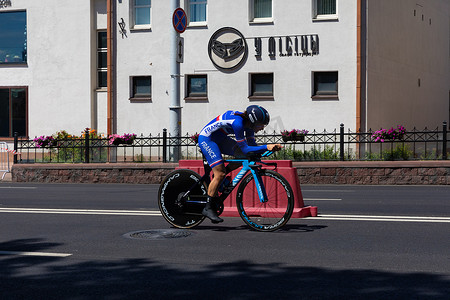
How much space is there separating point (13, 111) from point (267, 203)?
79.2 ft

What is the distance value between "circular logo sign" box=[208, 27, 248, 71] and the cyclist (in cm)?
1801

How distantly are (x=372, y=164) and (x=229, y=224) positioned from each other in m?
10.2

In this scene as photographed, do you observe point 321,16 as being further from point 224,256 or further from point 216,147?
point 224,256

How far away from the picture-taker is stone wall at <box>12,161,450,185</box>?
62.2 ft

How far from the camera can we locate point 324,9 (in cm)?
2631

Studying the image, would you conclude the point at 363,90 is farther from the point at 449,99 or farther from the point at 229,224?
the point at 229,224

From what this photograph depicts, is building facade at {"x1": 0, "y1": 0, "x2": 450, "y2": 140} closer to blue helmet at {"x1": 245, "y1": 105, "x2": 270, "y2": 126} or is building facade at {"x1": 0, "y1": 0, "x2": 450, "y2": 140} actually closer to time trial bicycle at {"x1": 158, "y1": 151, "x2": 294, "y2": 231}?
time trial bicycle at {"x1": 158, "y1": 151, "x2": 294, "y2": 231}

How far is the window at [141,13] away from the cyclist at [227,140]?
1976 centimetres

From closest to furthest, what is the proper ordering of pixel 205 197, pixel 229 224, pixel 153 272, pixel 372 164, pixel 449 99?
pixel 153 272, pixel 205 197, pixel 229 224, pixel 372 164, pixel 449 99

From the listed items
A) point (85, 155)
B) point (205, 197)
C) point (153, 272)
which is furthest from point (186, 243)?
point (85, 155)

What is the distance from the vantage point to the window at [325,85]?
26.1 m

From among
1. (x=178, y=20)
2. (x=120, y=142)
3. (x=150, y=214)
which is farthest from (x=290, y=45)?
(x=150, y=214)

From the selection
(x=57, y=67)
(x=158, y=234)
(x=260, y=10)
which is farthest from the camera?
(x=57, y=67)

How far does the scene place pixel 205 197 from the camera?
362 inches
